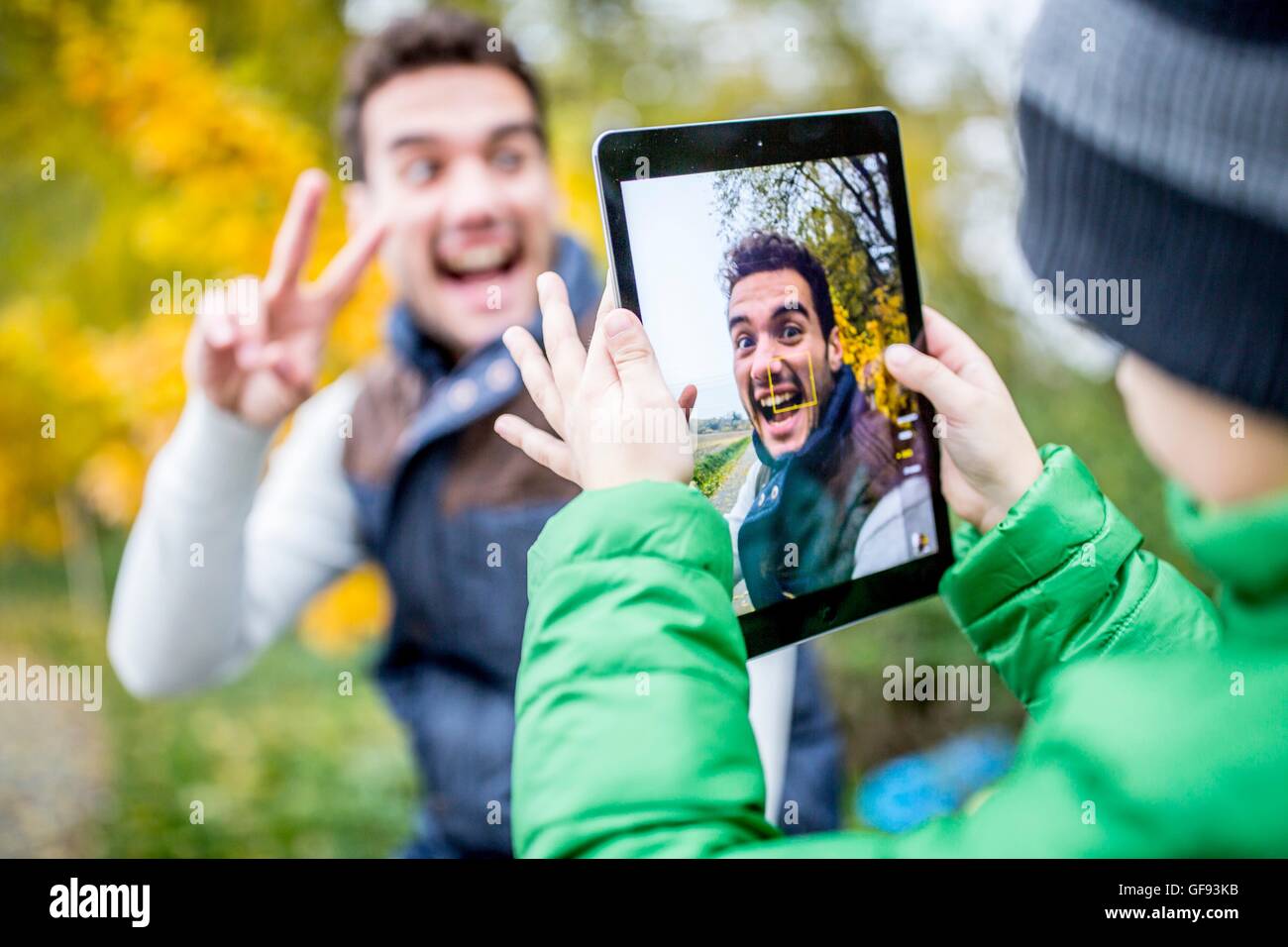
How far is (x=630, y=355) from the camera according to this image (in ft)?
2.54

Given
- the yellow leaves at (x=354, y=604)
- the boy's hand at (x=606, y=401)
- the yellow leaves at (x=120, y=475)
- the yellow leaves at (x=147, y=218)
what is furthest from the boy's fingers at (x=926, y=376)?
the yellow leaves at (x=120, y=475)

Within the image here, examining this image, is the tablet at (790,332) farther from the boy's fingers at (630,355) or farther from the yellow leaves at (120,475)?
the yellow leaves at (120,475)

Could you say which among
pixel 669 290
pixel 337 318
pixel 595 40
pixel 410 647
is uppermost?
pixel 595 40

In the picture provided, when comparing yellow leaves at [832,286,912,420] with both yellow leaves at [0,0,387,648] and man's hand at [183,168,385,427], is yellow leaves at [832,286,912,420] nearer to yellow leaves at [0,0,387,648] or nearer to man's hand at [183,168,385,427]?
man's hand at [183,168,385,427]

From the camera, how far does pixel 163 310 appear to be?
2229 millimetres

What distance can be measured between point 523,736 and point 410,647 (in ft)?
2.73

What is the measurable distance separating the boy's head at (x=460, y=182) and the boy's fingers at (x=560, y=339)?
71 centimetres

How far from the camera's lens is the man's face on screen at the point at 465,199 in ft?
4.90

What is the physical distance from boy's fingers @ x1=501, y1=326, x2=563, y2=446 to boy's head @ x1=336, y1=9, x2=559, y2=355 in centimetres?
69

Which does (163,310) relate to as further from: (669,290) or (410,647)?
(669,290)

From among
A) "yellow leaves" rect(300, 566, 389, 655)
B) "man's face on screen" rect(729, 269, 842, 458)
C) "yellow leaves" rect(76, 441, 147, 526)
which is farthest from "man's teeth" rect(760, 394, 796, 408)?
"yellow leaves" rect(76, 441, 147, 526)

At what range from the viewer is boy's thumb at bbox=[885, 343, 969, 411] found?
3.00 feet
